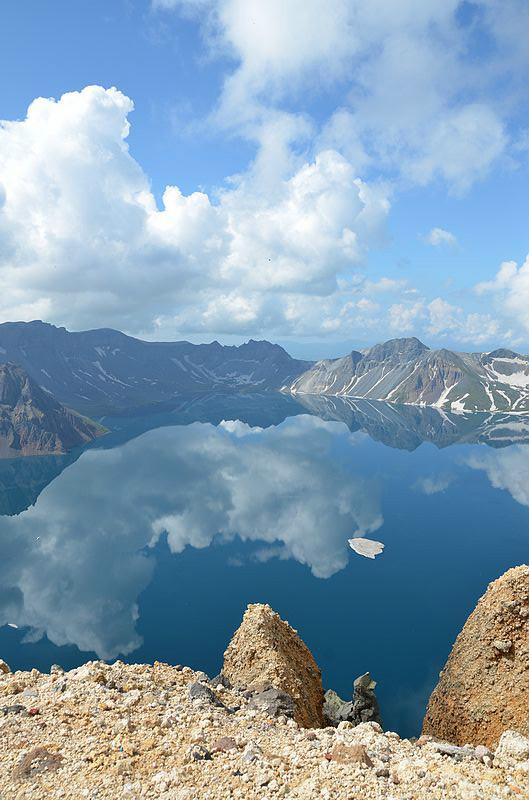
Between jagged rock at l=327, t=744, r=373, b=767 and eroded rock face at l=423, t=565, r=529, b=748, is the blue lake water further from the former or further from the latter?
jagged rock at l=327, t=744, r=373, b=767

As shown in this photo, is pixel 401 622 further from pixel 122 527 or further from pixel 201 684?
pixel 122 527

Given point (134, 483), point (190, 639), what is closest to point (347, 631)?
point (190, 639)

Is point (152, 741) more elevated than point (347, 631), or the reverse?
point (347, 631)

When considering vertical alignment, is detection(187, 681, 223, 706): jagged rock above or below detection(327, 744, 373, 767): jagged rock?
above

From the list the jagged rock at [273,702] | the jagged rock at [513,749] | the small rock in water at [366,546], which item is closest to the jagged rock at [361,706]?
the jagged rock at [273,702]

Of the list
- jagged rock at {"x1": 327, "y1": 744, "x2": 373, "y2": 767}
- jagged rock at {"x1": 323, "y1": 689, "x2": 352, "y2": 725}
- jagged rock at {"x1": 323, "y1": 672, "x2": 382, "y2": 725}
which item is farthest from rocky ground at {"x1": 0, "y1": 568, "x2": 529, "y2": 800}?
jagged rock at {"x1": 323, "y1": 672, "x2": 382, "y2": 725}

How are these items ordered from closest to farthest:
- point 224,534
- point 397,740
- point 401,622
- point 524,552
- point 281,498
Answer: point 397,740 → point 401,622 → point 524,552 → point 224,534 → point 281,498

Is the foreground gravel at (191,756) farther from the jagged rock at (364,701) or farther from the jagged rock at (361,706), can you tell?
the jagged rock at (364,701)
